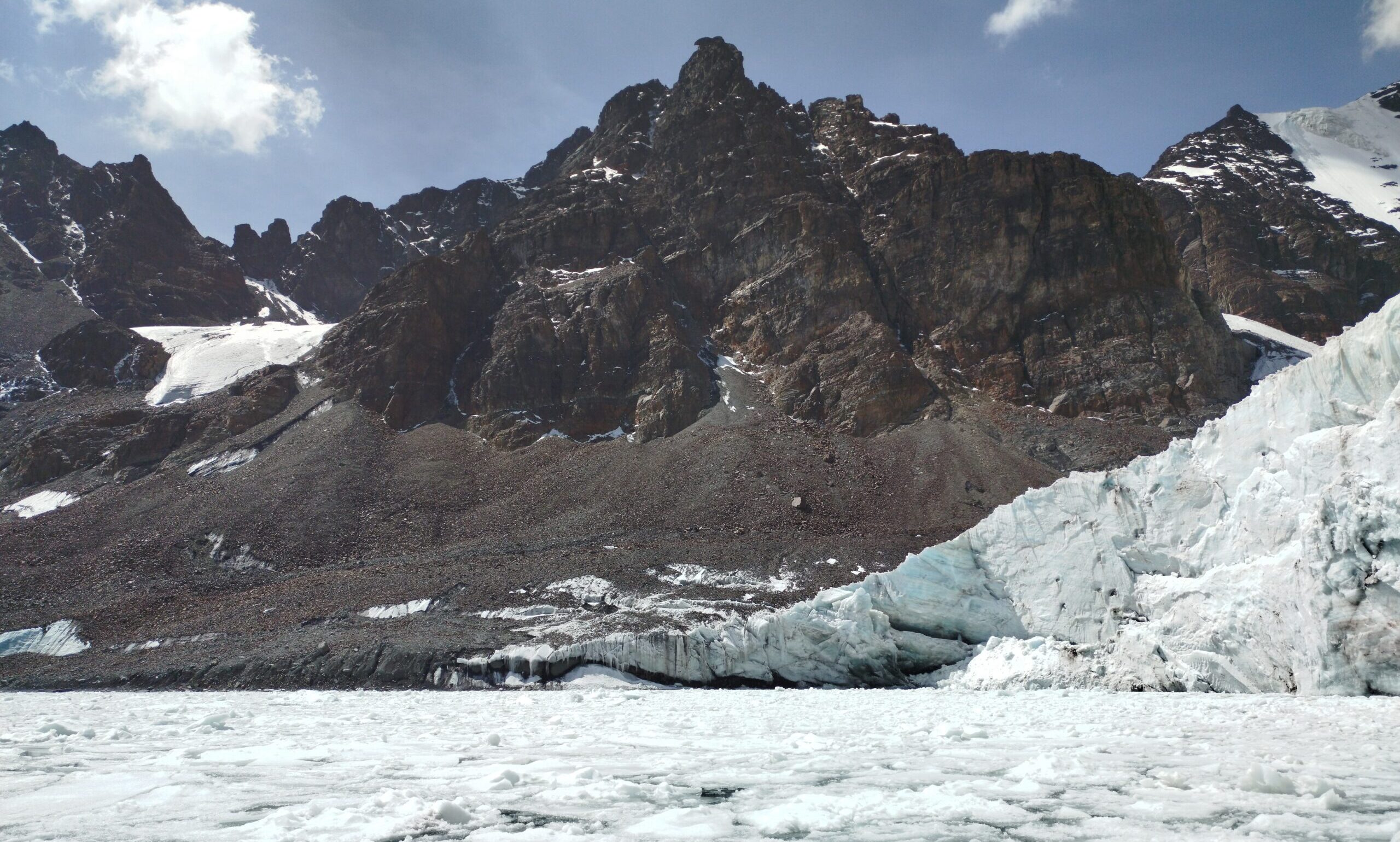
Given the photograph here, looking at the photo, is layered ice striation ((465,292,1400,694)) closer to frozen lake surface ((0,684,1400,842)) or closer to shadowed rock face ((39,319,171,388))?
frozen lake surface ((0,684,1400,842))

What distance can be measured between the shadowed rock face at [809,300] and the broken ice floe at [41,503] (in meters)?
25.3

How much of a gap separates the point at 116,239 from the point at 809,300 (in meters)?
108

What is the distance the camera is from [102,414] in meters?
78.1

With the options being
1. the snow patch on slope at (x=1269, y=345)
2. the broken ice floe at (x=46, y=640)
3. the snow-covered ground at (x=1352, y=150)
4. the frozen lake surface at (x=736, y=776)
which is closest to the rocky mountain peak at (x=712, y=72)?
the snow patch on slope at (x=1269, y=345)

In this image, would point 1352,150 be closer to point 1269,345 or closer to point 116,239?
point 1269,345

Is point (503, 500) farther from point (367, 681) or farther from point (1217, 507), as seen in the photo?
point (1217, 507)

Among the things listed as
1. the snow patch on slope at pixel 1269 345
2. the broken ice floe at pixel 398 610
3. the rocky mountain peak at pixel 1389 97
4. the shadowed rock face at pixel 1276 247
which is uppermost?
the rocky mountain peak at pixel 1389 97

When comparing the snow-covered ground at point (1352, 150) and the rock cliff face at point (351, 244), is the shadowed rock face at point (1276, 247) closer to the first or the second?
the snow-covered ground at point (1352, 150)

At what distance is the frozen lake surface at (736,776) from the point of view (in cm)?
586

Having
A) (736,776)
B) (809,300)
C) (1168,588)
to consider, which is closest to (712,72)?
(809,300)

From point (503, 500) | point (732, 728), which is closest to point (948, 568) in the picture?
point (732, 728)

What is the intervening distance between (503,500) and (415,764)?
186ft

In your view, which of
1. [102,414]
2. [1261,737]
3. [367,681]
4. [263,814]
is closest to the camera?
[263,814]

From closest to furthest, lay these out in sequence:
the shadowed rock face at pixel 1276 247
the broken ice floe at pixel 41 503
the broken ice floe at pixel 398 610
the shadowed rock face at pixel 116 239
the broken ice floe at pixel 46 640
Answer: the broken ice floe at pixel 46 640
the broken ice floe at pixel 398 610
the broken ice floe at pixel 41 503
the shadowed rock face at pixel 1276 247
the shadowed rock face at pixel 116 239
